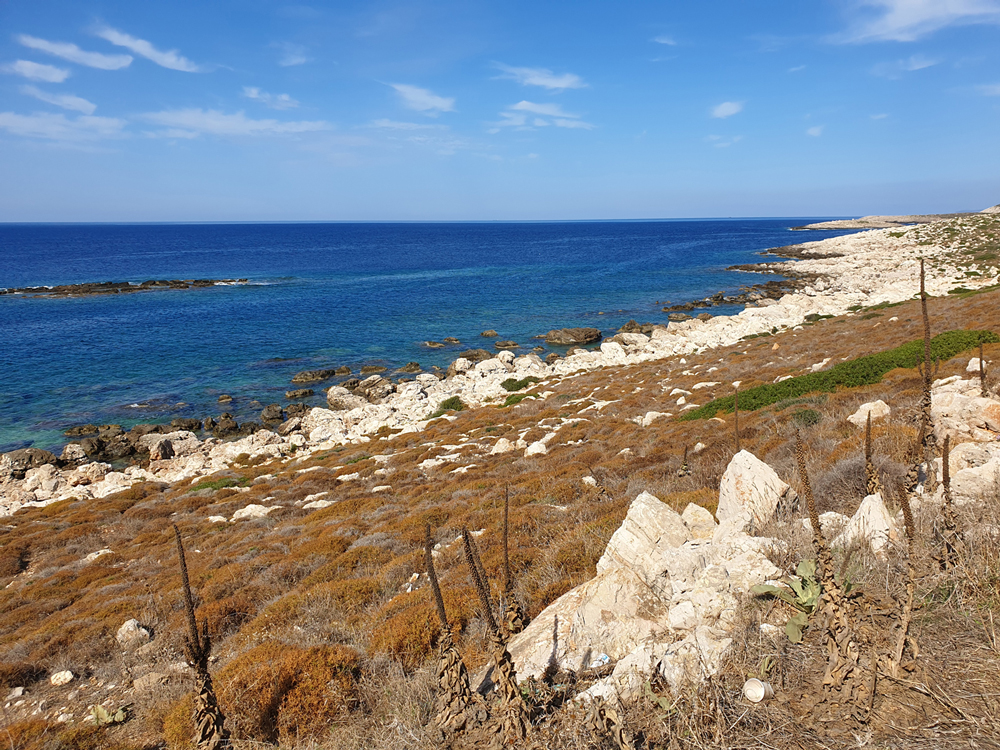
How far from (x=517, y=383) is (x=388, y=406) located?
339 inches

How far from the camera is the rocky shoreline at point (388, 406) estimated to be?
24.4 metres

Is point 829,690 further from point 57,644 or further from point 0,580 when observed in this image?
point 0,580

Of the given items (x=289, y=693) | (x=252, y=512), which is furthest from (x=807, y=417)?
(x=252, y=512)

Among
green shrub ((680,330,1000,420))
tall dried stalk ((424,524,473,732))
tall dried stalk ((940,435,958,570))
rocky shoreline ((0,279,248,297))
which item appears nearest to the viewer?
tall dried stalk ((424,524,473,732))

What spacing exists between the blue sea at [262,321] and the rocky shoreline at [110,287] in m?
4.58

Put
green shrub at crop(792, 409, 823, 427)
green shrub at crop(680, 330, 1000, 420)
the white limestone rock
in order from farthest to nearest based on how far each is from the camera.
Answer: green shrub at crop(680, 330, 1000, 420) < green shrub at crop(792, 409, 823, 427) < the white limestone rock

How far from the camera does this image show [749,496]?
650 centimetres

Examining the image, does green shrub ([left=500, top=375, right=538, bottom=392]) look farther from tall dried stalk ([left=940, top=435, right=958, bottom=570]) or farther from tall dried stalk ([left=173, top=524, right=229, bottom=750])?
tall dried stalk ([left=173, top=524, right=229, bottom=750])

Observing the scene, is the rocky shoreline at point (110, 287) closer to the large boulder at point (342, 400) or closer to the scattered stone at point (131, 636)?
the large boulder at point (342, 400)

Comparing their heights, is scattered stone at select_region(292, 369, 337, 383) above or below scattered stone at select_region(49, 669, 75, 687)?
above

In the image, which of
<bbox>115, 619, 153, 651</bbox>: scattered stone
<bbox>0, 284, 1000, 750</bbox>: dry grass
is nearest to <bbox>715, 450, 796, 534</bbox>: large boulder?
<bbox>0, 284, 1000, 750</bbox>: dry grass

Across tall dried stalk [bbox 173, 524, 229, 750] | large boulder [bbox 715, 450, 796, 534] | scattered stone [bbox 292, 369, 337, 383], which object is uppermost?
large boulder [bbox 715, 450, 796, 534]

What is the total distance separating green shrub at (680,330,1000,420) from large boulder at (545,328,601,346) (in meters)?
29.5

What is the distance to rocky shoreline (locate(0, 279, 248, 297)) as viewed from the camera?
75.7 metres
